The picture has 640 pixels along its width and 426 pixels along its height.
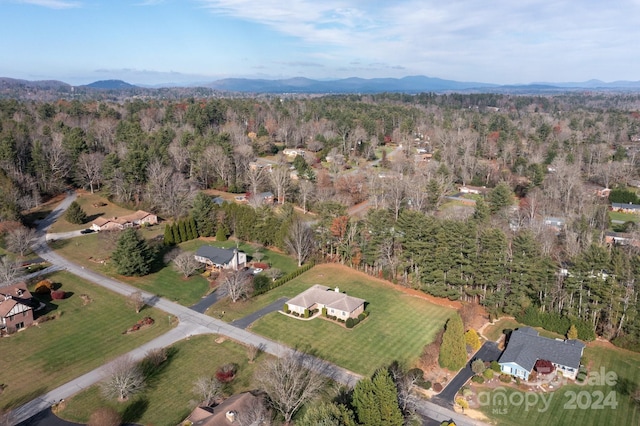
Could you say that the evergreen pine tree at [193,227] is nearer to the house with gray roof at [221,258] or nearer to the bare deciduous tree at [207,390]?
the house with gray roof at [221,258]

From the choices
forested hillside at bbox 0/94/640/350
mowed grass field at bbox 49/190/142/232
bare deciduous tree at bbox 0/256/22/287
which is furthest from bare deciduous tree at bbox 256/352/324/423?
mowed grass field at bbox 49/190/142/232

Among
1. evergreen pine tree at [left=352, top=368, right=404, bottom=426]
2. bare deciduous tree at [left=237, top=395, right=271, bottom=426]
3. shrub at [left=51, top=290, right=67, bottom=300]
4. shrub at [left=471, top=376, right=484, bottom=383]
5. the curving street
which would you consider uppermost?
evergreen pine tree at [left=352, top=368, right=404, bottom=426]

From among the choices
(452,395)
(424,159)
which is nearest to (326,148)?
(424,159)

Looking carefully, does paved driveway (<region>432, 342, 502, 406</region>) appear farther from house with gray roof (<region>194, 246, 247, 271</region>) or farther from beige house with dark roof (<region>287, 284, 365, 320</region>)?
house with gray roof (<region>194, 246, 247, 271</region>)

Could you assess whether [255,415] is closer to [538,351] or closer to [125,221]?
[538,351]

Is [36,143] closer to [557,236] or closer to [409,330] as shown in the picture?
[409,330]

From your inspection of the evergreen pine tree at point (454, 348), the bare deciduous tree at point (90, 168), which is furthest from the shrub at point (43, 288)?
the bare deciduous tree at point (90, 168)
